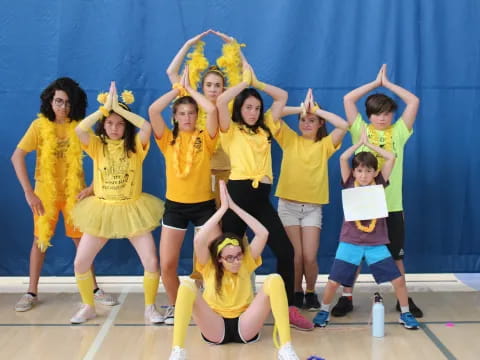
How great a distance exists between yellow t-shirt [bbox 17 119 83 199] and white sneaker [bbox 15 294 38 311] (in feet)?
2.11

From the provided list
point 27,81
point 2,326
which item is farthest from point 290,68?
point 2,326

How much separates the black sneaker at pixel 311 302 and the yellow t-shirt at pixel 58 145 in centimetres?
162

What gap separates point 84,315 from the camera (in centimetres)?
357

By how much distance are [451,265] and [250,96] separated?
1957mm

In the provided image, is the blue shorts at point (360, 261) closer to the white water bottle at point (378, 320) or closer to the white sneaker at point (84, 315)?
the white water bottle at point (378, 320)

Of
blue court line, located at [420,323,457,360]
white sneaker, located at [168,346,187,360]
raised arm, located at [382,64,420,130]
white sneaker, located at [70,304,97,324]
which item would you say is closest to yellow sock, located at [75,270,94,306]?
white sneaker, located at [70,304,97,324]

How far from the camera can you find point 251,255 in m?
3.22

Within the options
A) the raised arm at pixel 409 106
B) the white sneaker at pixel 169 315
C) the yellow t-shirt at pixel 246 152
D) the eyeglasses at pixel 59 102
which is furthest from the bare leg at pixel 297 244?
the eyeglasses at pixel 59 102

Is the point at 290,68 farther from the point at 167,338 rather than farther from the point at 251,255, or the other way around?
the point at 167,338

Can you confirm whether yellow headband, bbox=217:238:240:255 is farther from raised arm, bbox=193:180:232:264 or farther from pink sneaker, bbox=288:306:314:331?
pink sneaker, bbox=288:306:314:331

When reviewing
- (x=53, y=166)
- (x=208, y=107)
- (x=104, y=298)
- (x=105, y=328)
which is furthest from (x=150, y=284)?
(x=208, y=107)

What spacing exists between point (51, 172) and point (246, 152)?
1219 mm

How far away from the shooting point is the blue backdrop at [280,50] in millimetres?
4141

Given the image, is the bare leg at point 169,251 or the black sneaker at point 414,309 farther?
the black sneaker at point 414,309
